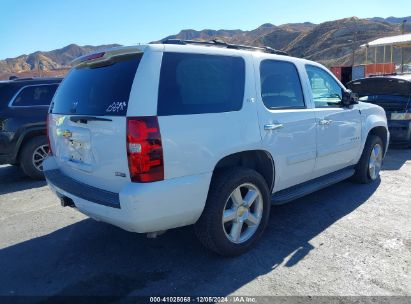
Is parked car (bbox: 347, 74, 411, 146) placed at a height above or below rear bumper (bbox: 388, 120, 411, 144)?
above

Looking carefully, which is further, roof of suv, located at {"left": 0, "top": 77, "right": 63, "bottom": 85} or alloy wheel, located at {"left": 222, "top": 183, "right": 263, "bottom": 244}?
roof of suv, located at {"left": 0, "top": 77, "right": 63, "bottom": 85}

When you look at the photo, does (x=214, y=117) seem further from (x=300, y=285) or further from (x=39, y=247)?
(x=39, y=247)

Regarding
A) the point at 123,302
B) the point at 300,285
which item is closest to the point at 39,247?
the point at 123,302

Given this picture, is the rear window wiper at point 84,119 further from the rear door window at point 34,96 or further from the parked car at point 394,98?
the parked car at point 394,98

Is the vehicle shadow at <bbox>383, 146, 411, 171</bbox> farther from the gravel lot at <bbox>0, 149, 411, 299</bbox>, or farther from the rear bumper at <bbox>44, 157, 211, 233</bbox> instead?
the rear bumper at <bbox>44, 157, 211, 233</bbox>

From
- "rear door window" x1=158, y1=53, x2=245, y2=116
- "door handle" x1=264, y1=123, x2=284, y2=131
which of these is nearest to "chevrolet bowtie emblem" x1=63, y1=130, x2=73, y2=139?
"rear door window" x1=158, y1=53, x2=245, y2=116

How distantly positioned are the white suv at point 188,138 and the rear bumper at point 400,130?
4.36m

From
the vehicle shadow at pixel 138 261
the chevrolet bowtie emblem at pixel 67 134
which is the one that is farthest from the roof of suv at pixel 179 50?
the vehicle shadow at pixel 138 261

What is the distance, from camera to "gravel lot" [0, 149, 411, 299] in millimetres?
3133

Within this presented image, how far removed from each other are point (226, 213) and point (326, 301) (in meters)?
1.11

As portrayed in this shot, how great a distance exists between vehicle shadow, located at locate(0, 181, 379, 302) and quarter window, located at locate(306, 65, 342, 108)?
1.39 metres

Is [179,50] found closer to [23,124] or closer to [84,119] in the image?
[84,119]

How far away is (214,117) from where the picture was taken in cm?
326

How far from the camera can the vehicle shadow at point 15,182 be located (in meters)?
6.36
